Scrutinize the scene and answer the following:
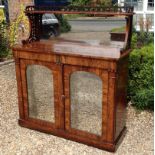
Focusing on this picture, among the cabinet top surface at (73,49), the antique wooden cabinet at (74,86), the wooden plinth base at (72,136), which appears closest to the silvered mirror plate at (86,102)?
the antique wooden cabinet at (74,86)

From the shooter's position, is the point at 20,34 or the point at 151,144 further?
the point at 20,34

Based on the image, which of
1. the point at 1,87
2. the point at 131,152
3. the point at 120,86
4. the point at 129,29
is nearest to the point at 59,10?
the point at 129,29

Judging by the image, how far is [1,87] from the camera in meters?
5.85

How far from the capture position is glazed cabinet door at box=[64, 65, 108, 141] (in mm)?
3402

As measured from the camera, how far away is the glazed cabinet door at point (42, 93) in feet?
12.0

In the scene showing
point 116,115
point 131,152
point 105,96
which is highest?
point 105,96

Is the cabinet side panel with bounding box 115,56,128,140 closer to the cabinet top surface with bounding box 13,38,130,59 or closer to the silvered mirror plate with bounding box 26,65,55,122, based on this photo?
the cabinet top surface with bounding box 13,38,130,59

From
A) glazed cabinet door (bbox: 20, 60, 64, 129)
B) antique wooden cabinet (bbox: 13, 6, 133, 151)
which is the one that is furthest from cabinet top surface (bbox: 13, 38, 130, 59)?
glazed cabinet door (bbox: 20, 60, 64, 129)

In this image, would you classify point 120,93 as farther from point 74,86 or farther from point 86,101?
point 74,86

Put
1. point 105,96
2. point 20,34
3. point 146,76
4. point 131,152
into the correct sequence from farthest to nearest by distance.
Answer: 1. point 20,34
2. point 146,76
3. point 131,152
4. point 105,96

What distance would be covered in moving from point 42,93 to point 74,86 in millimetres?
540

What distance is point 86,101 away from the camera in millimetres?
3609

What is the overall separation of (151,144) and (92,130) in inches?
33.1

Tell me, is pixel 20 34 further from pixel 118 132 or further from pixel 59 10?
pixel 118 132
